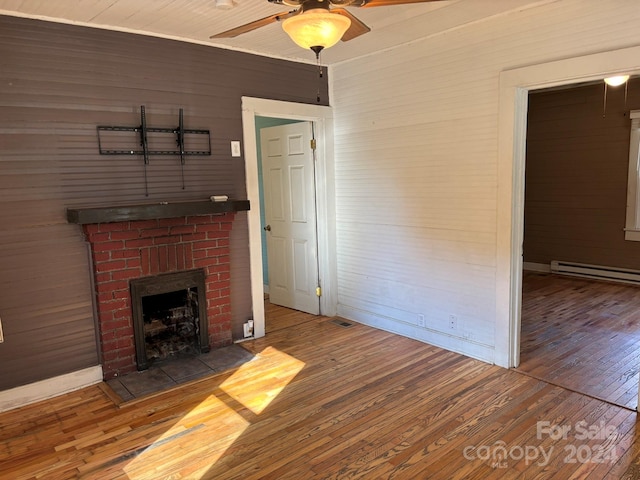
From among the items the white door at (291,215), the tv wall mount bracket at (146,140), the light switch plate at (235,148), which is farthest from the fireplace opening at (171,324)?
the white door at (291,215)

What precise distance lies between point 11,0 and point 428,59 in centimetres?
297

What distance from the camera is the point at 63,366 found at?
129 inches

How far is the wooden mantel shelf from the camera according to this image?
122 inches

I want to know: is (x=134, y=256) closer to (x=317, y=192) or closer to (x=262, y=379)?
(x=262, y=379)

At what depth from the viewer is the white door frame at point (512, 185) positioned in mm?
3031

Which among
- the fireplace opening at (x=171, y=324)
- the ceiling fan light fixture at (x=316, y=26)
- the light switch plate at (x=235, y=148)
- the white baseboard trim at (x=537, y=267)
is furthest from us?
A: the white baseboard trim at (x=537, y=267)

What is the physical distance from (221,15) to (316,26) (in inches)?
63.8

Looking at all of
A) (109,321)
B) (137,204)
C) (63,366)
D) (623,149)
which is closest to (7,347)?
(63,366)

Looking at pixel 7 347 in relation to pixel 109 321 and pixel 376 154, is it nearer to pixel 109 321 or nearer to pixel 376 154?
pixel 109 321

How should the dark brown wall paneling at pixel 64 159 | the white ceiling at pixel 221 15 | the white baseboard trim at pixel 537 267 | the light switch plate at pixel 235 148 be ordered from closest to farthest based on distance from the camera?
1. the white ceiling at pixel 221 15
2. the dark brown wall paneling at pixel 64 159
3. the light switch plate at pixel 235 148
4. the white baseboard trim at pixel 537 267

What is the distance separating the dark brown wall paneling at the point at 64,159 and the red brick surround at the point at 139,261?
0.46 feet

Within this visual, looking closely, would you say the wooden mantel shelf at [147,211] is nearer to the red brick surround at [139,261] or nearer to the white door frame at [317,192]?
the red brick surround at [139,261]

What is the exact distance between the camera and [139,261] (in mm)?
3496

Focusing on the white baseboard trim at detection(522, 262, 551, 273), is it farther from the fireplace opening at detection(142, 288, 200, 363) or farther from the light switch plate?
the fireplace opening at detection(142, 288, 200, 363)
